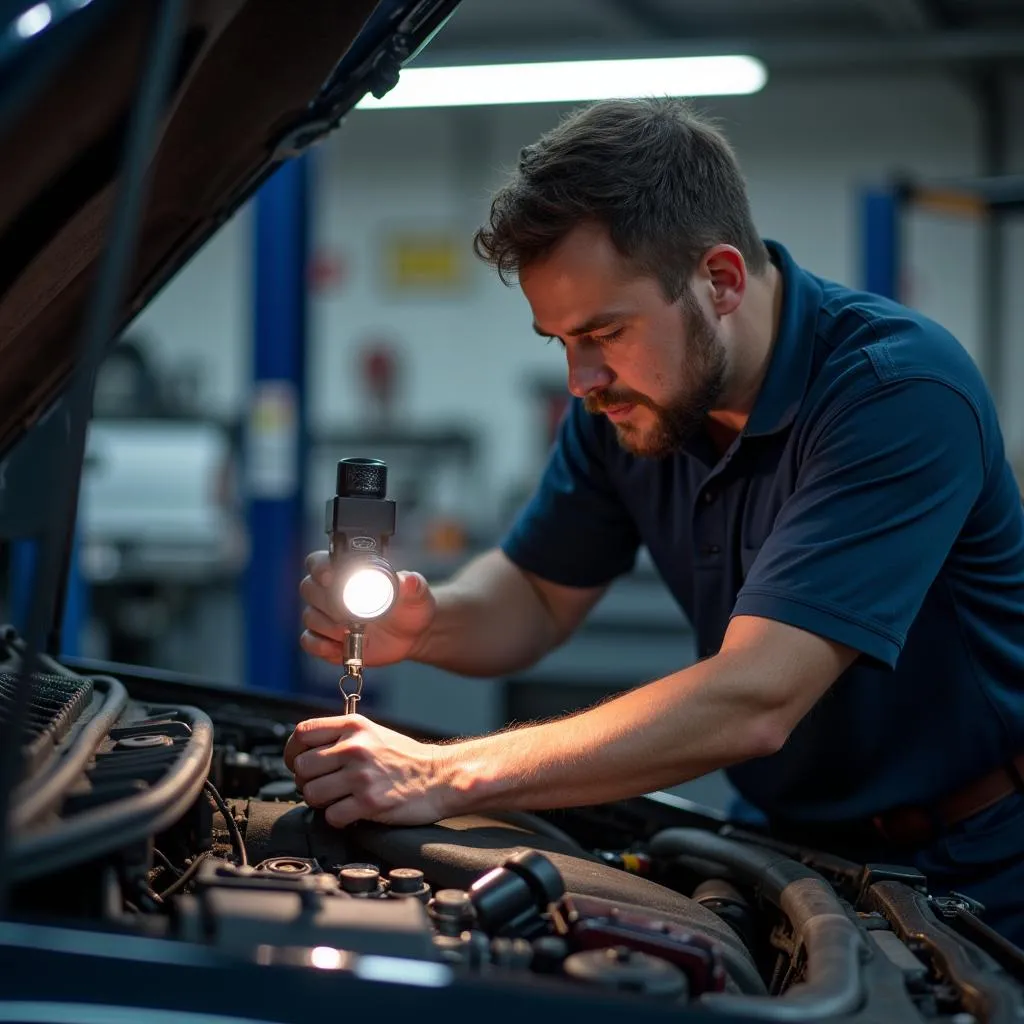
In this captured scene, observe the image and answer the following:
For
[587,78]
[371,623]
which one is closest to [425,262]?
[587,78]

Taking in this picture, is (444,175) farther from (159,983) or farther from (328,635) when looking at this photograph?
(159,983)

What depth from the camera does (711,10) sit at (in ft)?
26.1

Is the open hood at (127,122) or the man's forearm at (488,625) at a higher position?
the open hood at (127,122)

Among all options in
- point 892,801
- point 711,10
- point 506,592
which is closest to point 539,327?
point 506,592

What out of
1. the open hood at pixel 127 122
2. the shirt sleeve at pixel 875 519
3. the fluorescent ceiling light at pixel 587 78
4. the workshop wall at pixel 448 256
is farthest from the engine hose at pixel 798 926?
the workshop wall at pixel 448 256

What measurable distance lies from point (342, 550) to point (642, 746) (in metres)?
0.44

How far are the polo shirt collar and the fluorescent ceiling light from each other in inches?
179

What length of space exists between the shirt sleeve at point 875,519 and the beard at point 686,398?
199 millimetres

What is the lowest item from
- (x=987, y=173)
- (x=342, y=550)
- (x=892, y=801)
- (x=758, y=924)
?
(x=758, y=924)

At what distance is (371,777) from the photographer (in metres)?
1.45

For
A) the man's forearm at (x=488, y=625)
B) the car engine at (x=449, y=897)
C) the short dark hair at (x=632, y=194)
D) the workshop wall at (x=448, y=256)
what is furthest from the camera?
the workshop wall at (x=448, y=256)

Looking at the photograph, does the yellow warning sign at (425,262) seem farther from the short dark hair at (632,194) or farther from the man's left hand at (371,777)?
the man's left hand at (371,777)

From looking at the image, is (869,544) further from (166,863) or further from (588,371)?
(166,863)

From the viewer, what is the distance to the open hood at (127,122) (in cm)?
105
